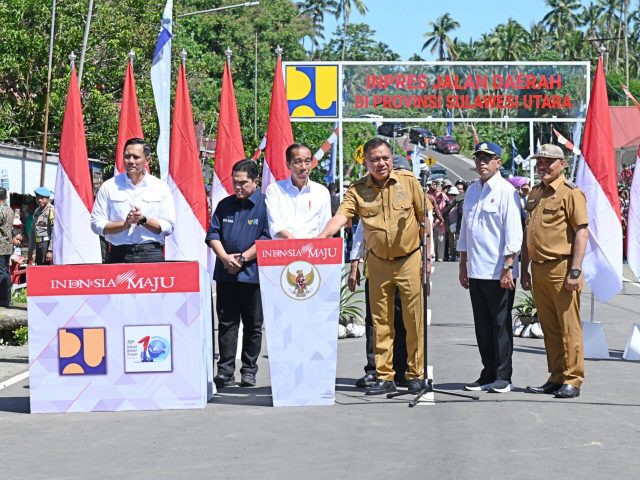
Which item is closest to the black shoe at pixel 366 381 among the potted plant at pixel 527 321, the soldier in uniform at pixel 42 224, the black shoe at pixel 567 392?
the black shoe at pixel 567 392

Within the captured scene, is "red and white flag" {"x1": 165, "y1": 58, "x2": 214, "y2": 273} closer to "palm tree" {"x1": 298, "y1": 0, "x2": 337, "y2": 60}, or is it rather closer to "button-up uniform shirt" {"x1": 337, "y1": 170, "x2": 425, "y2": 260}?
"button-up uniform shirt" {"x1": 337, "y1": 170, "x2": 425, "y2": 260}

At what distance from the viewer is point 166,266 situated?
992 cm

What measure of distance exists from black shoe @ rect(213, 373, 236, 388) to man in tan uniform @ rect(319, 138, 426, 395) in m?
1.35

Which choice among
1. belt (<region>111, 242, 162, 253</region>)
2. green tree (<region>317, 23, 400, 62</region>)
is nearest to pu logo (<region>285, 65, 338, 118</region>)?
belt (<region>111, 242, 162, 253</region>)

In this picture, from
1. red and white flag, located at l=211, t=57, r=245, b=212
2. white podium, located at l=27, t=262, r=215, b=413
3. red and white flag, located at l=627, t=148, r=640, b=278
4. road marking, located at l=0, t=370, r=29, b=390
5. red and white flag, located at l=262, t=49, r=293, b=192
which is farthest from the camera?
red and white flag, located at l=211, t=57, r=245, b=212

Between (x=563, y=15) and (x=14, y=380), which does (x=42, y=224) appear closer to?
(x=14, y=380)

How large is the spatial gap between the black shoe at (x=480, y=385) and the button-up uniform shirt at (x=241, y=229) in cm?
196

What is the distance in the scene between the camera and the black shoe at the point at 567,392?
10195mm

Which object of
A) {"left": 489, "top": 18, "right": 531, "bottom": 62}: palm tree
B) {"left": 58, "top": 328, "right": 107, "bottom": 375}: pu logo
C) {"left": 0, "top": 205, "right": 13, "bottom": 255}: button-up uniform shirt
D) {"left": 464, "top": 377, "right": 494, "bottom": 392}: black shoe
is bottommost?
{"left": 464, "top": 377, "right": 494, "bottom": 392}: black shoe

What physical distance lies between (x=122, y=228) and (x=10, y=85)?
27.5m

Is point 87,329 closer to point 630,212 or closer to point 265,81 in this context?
point 630,212

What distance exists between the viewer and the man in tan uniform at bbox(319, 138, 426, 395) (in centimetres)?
1034

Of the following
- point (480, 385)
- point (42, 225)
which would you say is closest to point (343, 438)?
point (480, 385)

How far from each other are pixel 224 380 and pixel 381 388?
1449 mm
